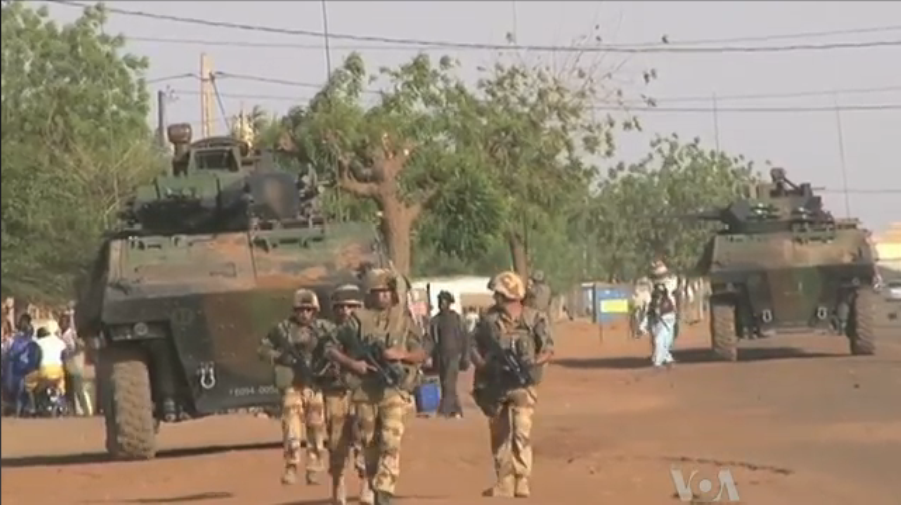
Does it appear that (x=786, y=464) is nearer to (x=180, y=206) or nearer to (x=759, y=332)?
(x=180, y=206)

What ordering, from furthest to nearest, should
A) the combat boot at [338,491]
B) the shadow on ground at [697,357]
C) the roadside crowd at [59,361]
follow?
the shadow on ground at [697,357] → the roadside crowd at [59,361] → the combat boot at [338,491]

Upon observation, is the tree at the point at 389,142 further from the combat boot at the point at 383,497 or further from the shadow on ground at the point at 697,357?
the combat boot at the point at 383,497

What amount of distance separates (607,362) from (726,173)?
7386 mm

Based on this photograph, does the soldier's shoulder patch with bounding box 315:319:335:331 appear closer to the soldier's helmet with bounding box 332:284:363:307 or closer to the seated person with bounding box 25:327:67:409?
the soldier's helmet with bounding box 332:284:363:307

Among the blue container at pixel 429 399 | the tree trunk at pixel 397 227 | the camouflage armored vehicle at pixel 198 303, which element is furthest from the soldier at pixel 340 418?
the tree trunk at pixel 397 227

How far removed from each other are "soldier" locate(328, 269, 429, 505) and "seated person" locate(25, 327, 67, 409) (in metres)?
12.5

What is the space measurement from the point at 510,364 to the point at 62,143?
4.00 m

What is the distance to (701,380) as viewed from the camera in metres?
27.5

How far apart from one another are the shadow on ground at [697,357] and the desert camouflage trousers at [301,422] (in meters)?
15.4

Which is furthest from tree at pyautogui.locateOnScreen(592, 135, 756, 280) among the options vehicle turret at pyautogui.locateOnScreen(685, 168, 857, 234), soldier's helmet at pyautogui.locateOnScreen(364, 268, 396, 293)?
soldier's helmet at pyautogui.locateOnScreen(364, 268, 396, 293)

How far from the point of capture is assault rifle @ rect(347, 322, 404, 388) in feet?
40.1

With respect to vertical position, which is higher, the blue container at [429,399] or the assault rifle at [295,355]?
the assault rifle at [295,355]

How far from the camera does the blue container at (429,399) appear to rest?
925 inches

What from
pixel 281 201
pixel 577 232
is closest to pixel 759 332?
pixel 577 232
